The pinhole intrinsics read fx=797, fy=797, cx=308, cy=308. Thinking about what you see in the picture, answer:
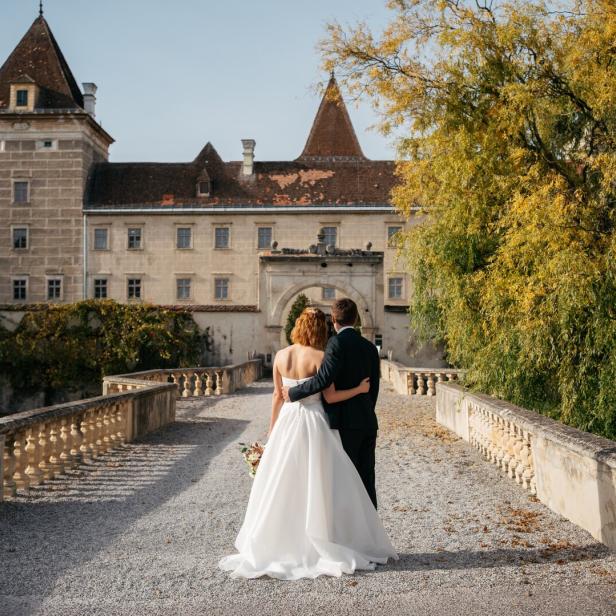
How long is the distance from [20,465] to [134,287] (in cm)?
3526

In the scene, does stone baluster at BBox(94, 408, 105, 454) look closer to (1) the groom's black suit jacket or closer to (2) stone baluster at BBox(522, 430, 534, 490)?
(2) stone baluster at BBox(522, 430, 534, 490)

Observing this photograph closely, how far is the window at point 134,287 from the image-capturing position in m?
42.6

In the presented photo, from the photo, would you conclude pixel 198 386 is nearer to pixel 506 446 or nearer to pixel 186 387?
pixel 186 387

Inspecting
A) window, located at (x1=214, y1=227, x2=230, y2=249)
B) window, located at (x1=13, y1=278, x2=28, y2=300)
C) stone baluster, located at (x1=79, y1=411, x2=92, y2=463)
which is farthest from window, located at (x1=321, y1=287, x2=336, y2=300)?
stone baluster, located at (x1=79, y1=411, x2=92, y2=463)

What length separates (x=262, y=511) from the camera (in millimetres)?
5188

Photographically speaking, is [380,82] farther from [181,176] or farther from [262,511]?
[181,176]

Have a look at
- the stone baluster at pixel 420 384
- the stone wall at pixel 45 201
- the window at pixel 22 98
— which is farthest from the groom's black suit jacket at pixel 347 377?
the window at pixel 22 98

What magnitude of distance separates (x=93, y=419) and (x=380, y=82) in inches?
267

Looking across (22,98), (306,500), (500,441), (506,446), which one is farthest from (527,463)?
(22,98)

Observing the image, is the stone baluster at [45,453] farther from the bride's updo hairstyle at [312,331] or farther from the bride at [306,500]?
the bride's updo hairstyle at [312,331]

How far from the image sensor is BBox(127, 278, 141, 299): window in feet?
140

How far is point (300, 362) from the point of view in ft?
17.8

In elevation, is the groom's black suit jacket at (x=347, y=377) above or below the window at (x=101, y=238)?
below

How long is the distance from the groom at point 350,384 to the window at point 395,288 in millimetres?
36941
